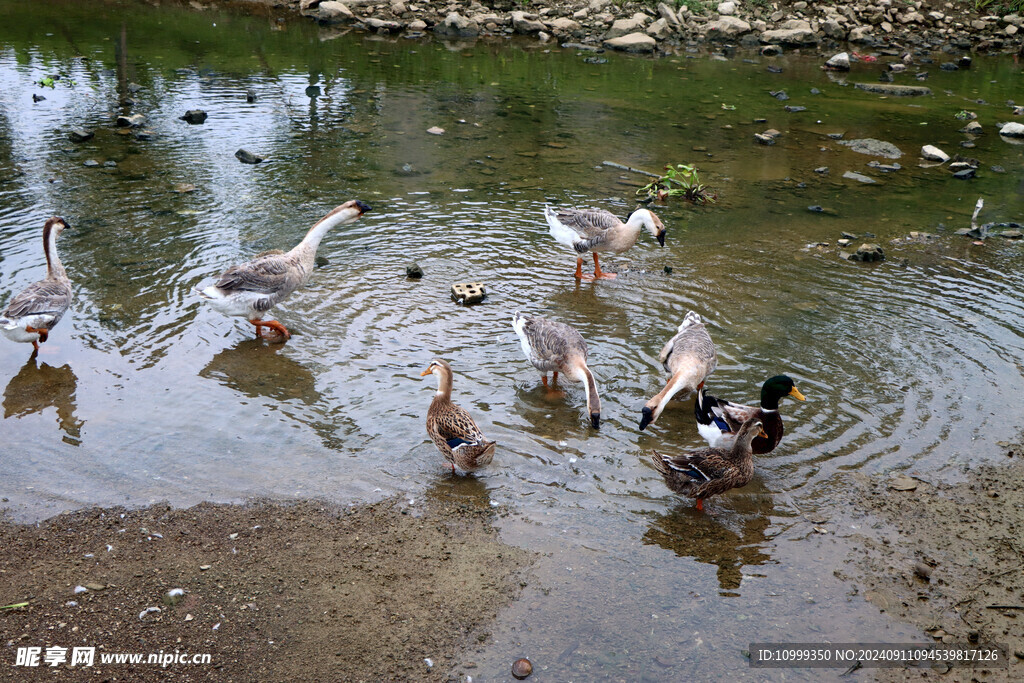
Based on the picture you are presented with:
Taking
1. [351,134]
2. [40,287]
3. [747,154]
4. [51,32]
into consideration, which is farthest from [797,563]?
[51,32]

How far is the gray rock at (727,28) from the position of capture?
26719 millimetres

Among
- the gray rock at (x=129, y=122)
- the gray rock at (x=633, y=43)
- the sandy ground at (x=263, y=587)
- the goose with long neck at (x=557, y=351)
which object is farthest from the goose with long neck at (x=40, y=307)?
the gray rock at (x=633, y=43)

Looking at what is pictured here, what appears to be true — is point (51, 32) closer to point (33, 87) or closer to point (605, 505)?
point (33, 87)

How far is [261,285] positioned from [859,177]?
11.3 meters

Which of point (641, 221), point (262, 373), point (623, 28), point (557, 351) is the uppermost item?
point (623, 28)

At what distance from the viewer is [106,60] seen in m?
19.5

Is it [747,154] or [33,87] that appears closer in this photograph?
[747,154]

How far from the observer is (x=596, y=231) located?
10047mm

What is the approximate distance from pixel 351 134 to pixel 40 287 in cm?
841

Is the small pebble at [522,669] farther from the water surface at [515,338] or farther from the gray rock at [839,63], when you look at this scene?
the gray rock at [839,63]

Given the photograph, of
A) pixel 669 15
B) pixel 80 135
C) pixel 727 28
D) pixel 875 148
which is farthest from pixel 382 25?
pixel 875 148

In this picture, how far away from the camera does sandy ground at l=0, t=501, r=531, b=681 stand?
4637mm

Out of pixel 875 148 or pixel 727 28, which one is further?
pixel 727 28

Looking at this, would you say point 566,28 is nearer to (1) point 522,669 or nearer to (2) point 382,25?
(2) point 382,25
